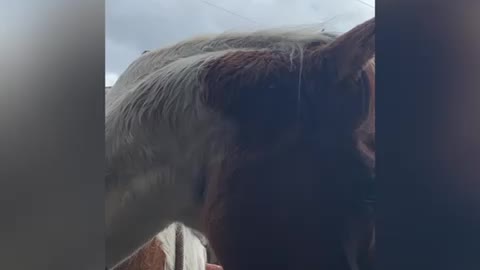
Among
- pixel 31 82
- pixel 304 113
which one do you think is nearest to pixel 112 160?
pixel 31 82

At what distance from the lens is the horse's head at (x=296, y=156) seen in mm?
1159

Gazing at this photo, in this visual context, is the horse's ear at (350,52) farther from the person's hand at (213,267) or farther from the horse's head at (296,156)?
the person's hand at (213,267)

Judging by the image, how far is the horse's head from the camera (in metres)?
1.16

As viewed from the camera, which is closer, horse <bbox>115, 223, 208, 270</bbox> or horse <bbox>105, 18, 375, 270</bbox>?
horse <bbox>105, 18, 375, 270</bbox>

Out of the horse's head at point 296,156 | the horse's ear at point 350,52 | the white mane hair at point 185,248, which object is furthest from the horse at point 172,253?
the horse's ear at point 350,52

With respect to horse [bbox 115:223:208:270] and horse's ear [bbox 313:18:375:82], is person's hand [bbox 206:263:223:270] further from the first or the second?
horse's ear [bbox 313:18:375:82]

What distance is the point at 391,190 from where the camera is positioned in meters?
0.96

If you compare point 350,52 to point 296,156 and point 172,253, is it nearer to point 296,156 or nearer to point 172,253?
point 296,156

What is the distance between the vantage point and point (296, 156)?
49.4 inches

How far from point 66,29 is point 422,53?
87 centimetres

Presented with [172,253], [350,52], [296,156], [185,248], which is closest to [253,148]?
[296,156]

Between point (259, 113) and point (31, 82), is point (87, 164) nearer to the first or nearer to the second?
point (31, 82)

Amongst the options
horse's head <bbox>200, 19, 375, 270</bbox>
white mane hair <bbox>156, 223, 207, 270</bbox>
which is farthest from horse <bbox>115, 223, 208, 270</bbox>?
horse's head <bbox>200, 19, 375, 270</bbox>

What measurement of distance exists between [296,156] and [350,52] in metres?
0.28
